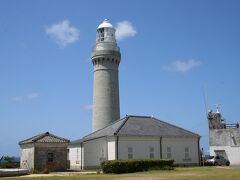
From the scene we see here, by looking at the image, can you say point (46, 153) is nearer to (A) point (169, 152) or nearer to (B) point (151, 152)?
(B) point (151, 152)

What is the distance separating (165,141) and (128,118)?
4967 mm

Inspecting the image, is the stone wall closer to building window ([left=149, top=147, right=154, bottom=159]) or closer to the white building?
the white building

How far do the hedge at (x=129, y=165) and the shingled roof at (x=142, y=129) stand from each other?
5691mm

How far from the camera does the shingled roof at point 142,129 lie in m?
39.5

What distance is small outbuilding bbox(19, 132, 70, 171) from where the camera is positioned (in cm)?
3712

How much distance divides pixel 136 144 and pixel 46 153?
8.79 meters

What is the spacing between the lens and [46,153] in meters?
37.6

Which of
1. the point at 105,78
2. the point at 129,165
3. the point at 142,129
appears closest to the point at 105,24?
the point at 105,78

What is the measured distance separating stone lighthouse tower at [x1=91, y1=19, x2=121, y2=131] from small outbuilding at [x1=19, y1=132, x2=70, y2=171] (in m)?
12.5

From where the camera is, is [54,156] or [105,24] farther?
[105,24]

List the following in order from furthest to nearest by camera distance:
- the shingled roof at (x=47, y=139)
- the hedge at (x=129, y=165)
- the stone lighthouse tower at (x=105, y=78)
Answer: the stone lighthouse tower at (x=105, y=78) → the shingled roof at (x=47, y=139) → the hedge at (x=129, y=165)

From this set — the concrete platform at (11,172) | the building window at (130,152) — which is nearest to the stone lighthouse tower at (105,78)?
the building window at (130,152)

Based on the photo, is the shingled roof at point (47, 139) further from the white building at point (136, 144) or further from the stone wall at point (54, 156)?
the white building at point (136, 144)

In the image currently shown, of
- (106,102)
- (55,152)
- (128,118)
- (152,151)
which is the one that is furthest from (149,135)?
(106,102)
